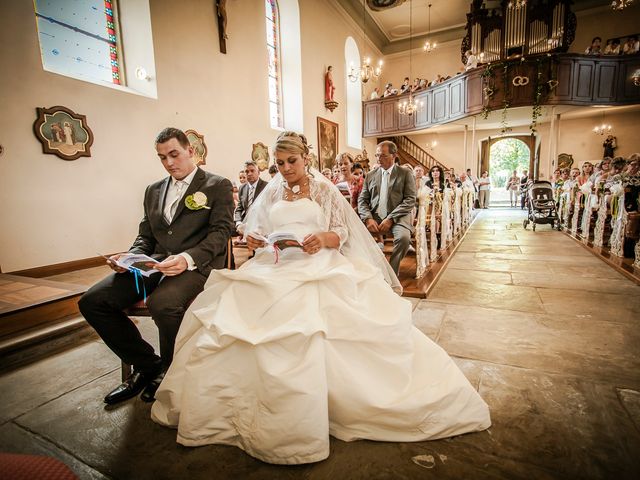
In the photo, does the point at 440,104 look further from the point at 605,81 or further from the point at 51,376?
the point at 51,376

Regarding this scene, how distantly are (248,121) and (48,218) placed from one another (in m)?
4.91

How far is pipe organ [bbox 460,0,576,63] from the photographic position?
38.1 ft

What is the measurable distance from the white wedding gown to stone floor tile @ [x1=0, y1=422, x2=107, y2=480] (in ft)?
1.07

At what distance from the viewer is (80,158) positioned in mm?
5031

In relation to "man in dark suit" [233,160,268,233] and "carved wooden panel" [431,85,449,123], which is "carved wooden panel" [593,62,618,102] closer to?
"carved wooden panel" [431,85,449,123]

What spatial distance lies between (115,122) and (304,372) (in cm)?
575

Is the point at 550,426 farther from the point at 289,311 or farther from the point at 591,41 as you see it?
the point at 591,41

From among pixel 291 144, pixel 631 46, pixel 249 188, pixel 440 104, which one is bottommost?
pixel 249 188

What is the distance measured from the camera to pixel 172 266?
188 centimetres

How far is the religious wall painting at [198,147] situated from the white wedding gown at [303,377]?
5.92 meters

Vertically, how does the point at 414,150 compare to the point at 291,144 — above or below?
above

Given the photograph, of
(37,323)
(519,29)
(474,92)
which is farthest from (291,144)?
(519,29)

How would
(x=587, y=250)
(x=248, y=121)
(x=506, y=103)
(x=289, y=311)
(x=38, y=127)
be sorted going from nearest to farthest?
(x=289, y=311), (x=38, y=127), (x=587, y=250), (x=248, y=121), (x=506, y=103)

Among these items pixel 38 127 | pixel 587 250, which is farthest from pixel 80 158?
pixel 587 250
